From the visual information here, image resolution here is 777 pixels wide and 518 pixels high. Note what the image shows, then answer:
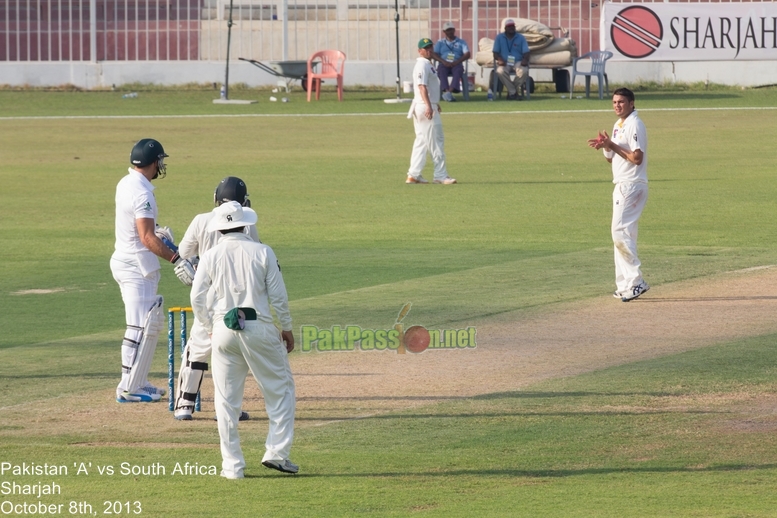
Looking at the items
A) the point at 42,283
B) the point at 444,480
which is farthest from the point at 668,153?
the point at 444,480

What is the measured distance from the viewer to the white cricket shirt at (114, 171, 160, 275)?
926cm

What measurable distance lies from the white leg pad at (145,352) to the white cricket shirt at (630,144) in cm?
538

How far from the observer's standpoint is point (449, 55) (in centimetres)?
3522

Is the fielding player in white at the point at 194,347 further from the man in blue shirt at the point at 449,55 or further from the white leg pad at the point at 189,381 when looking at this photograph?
the man in blue shirt at the point at 449,55

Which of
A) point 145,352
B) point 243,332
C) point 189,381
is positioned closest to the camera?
point 243,332

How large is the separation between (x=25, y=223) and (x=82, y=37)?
23.0 m

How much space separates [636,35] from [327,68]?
351 inches

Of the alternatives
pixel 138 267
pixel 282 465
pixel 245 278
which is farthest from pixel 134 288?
pixel 282 465

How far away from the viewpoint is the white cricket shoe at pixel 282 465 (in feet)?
24.7

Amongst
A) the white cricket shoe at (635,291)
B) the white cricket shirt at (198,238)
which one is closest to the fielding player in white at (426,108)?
the white cricket shoe at (635,291)

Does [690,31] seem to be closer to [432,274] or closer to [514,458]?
[432,274]

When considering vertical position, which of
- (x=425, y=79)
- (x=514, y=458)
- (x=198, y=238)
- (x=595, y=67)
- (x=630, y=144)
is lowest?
(x=514, y=458)

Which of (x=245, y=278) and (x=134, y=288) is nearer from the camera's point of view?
(x=245, y=278)

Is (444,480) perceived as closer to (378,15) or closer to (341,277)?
(341,277)
